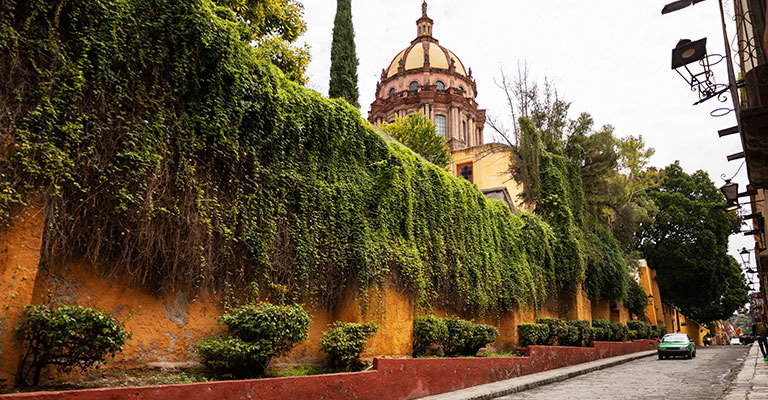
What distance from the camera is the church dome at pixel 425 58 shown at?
4803 centimetres

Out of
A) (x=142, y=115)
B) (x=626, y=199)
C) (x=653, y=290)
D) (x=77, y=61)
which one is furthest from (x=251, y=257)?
(x=653, y=290)

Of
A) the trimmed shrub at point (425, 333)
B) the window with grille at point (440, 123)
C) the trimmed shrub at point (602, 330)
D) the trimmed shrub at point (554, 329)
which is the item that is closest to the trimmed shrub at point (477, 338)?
the trimmed shrub at point (425, 333)

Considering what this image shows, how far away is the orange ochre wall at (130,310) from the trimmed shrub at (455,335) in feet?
6.68

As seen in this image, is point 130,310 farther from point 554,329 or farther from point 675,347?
point 675,347

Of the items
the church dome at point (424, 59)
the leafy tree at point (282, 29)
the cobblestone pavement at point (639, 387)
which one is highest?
the church dome at point (424, 59)

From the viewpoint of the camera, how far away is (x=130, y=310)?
634 centimetres

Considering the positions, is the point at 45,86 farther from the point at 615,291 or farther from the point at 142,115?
the point at 615,291

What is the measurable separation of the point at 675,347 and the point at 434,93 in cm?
2949

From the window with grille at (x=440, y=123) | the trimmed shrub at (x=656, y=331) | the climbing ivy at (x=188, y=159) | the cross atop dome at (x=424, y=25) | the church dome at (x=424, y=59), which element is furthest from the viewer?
the cross atop dome at (x=424, y=25)

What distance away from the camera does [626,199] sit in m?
30.7

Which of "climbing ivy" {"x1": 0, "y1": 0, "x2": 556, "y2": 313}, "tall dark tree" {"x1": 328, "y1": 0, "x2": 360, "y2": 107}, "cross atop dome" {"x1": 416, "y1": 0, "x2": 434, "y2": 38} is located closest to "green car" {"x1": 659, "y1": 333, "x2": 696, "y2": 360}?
"climbing ivy" {"x1": 0, "y1": 0, "x2": 556, "y2": 313}

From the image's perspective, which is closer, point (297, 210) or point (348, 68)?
point (297, 210)

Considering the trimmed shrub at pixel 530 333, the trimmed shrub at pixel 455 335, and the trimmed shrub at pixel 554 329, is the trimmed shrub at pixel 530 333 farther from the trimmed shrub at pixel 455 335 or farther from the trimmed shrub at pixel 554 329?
the trimmed shrub at pixel 455 335

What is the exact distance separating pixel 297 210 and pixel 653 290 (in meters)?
35.4
